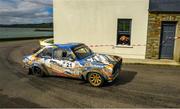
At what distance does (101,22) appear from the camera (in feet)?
46.0

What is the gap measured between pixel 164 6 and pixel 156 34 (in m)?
1.91

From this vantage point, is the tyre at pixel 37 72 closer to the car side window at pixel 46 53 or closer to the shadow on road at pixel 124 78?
the car side window at pixel 46 53

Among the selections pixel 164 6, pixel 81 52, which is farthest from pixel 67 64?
pixel 164 6

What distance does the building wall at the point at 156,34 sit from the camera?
12734mm

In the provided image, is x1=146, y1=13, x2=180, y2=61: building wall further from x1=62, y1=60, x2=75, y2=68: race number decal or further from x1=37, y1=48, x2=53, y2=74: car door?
x1=37, y1=48, x2=53, y2=74: car door

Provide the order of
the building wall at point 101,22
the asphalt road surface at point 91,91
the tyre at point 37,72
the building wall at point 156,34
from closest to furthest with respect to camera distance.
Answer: the asphalt road surface at point 91,91
the tyre at point 37,72
the building wall at point 156,34
the building wall at point 101,22

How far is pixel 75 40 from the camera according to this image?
14.8m

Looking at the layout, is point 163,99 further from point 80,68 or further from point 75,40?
point 75,40

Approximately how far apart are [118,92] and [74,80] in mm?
2418

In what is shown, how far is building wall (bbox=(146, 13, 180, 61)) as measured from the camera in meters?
12.7

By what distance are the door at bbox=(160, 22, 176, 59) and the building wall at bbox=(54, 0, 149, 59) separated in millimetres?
1235

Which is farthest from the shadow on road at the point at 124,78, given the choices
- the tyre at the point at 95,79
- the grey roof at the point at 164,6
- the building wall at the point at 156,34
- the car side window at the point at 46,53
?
the grey roof at the point at 164,6

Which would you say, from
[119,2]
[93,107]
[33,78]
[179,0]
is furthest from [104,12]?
[93,107]

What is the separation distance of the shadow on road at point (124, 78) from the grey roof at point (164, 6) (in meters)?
5.25
